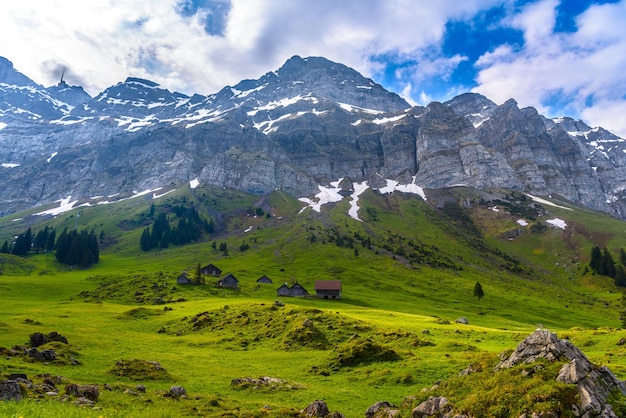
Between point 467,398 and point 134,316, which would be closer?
point 467,398

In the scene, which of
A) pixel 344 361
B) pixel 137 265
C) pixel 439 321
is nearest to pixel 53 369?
pixel 344 361

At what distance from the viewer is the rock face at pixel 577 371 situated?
45.6 feet

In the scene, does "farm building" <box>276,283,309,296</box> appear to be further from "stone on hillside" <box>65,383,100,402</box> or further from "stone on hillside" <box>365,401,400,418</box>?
"stone on hillside" <box>365,401,400,418</box>

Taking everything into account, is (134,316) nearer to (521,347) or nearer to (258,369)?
(258,369)

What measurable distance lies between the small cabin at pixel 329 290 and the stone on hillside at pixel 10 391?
108684 mm

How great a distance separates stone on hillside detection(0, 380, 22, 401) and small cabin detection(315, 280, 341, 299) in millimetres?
108684

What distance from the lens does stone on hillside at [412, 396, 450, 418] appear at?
1678cm

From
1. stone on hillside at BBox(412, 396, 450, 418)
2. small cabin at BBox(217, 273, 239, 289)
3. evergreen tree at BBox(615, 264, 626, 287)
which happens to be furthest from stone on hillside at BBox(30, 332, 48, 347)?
evergreen tree at BBox(615, 264, 626, 287)

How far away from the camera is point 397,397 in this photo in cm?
2734

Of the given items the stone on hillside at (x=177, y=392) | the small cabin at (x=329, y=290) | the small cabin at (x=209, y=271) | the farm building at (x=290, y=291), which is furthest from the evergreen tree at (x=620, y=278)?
the stone on hillside at (x=177, y=392)

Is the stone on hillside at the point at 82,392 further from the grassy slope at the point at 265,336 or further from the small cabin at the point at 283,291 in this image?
the small cabin at the point at 283,291

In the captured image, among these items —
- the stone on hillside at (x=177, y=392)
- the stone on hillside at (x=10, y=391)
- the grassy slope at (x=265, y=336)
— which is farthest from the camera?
the grassy slope at (x=265, y=336)

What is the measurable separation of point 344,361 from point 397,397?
10.9 metres

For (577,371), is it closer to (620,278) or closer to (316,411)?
(316,411)
